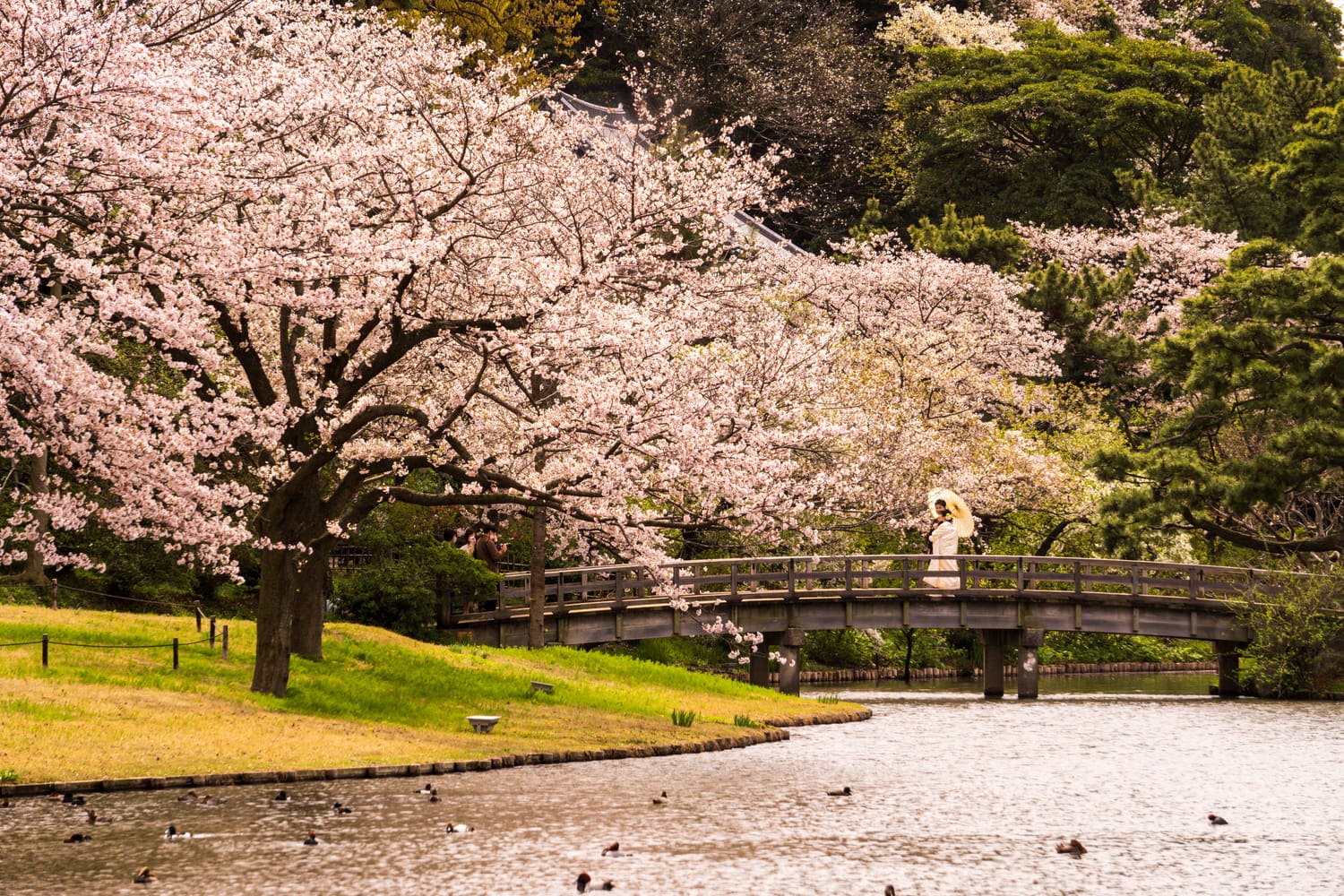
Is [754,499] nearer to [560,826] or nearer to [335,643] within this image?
[560,826]

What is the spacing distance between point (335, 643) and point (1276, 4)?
2473 inches

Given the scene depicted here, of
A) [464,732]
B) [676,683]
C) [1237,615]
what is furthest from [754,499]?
[1237,615]

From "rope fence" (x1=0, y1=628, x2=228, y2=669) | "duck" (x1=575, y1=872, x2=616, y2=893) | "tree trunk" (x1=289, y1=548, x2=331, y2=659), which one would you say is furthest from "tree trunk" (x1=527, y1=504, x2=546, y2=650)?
"duck" (x1=575, y1=872, x2=616, y2=893)

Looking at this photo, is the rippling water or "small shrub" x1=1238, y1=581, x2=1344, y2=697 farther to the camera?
"small shrub" x1=1238, y1=581, x2=1344, y2=697

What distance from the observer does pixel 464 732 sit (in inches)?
892

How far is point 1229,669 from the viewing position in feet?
125

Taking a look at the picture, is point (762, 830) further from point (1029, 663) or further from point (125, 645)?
point (1029, 663)

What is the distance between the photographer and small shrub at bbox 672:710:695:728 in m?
25.2

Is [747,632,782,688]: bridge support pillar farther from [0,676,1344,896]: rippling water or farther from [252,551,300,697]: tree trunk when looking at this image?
[252,551,300,697]: tree trunk

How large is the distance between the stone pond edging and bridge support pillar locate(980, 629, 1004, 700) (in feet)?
42.6

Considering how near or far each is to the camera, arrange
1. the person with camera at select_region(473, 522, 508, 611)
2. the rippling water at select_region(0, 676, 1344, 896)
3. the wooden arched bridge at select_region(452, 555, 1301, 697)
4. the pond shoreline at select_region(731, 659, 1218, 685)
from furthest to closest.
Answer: the pond shoreline at select_region(731, 659, 1218, 685), the wooden arched bridge at select_region(452, 555, 1301, 697), the person with camera at select_region(473, 522, 508, 611), the rippling water at select_region(0, 676, 1344, 896)

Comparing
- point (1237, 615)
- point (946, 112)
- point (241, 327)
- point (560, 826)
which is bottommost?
point (560, 826)

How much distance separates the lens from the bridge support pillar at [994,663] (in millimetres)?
37906

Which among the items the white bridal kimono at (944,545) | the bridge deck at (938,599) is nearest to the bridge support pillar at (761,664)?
the bridge deck at (938,599)
